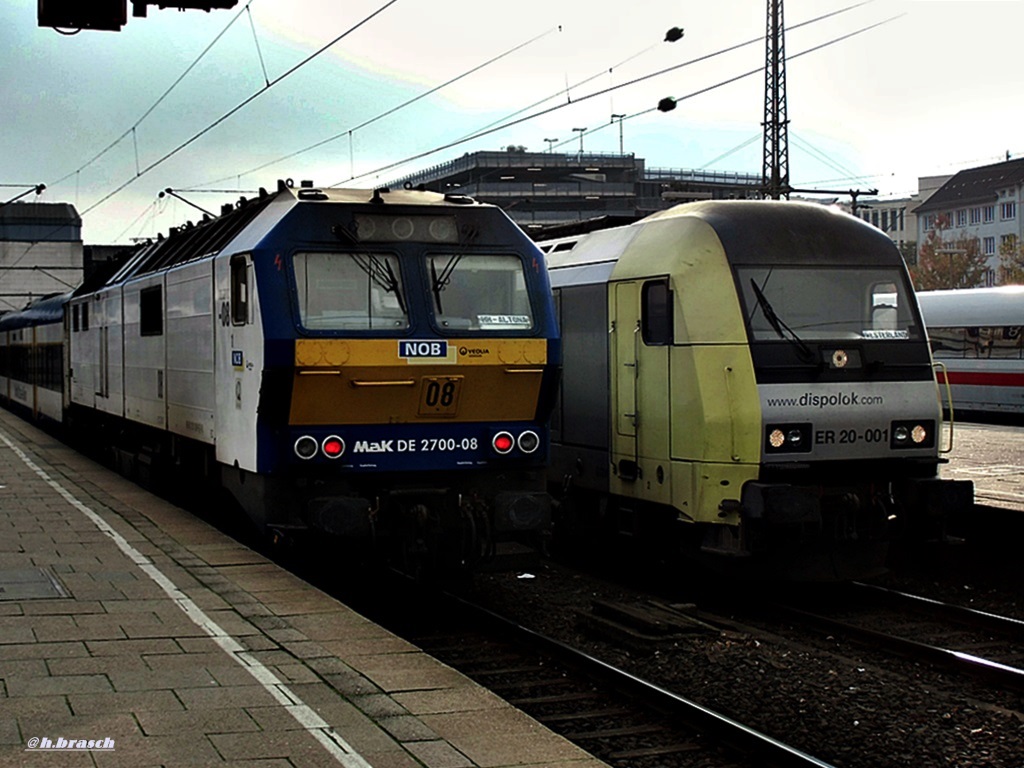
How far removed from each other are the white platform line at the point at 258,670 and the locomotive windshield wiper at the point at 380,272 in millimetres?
2749

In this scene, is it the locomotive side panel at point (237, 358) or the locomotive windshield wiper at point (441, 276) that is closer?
the locomotive side panel at point (237, 358)

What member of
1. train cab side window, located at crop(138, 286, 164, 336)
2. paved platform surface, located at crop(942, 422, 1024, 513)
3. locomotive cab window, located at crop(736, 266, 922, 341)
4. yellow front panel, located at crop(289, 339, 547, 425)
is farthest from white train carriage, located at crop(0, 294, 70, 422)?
locomotive cab window, located at crop(736, 266, 922, 341)

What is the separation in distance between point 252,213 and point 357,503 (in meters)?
3.14

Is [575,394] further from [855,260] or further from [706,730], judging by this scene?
[706,730]

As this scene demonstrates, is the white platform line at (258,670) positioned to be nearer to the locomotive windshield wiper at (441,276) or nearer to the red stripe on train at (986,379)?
the locomotive windshield wiper at (441,276)

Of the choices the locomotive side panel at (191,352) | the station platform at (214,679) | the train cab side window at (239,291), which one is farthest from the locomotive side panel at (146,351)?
the train cab side window at (239,291)

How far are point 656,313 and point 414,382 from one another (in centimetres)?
243

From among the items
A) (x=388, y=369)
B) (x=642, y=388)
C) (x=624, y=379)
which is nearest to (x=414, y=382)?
(x=388, y=369)

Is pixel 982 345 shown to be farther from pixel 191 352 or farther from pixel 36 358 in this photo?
pixel 36 358

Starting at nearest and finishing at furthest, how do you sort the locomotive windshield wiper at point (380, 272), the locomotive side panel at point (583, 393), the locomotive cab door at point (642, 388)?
the locomotive windshield wiper at point (380, 272)
the locomotive cab door at point (642, 388)
the locomotive side panel at point (583, 393)

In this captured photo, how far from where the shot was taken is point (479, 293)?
10508mm

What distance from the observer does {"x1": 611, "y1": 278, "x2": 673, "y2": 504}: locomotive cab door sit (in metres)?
11.2

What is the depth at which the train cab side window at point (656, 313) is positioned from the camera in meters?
11.0

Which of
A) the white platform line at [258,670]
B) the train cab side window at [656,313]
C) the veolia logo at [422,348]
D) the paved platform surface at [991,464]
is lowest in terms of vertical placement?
the white platform line at [258,670]
